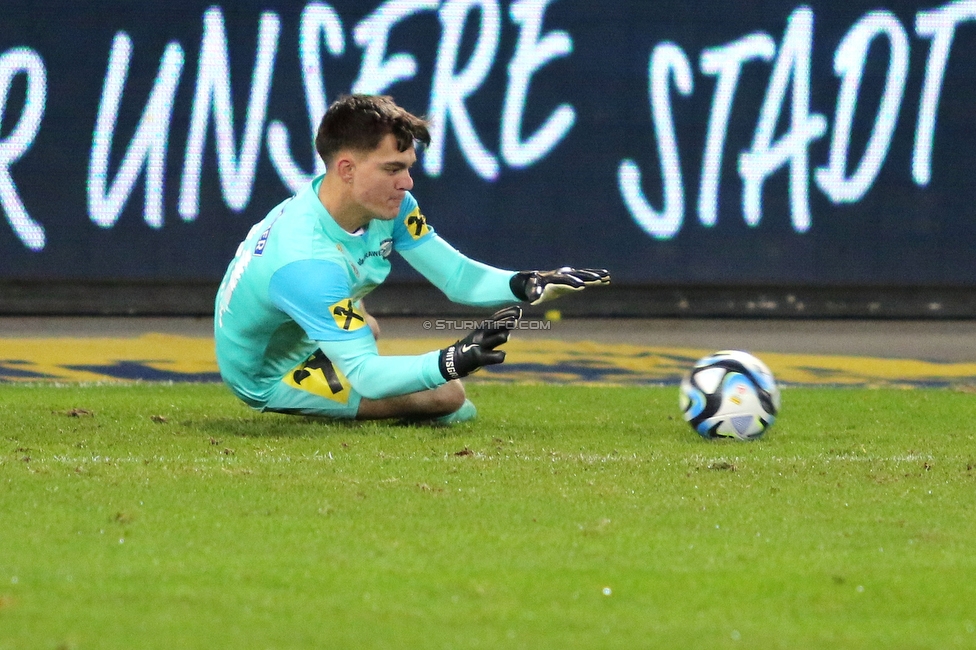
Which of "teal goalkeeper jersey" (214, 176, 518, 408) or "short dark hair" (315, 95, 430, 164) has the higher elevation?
"short dark hair" (315, 95, 430, 164)

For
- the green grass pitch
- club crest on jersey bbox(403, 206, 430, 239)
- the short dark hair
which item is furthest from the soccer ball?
the short dark hair

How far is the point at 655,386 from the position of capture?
29.6 ft

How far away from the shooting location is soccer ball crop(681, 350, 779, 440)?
6480 mm

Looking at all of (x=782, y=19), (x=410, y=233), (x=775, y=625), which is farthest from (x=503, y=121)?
(x=775, y=625)

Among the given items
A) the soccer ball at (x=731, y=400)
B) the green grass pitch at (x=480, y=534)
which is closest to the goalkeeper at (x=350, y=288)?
the green grass pitch at (x=480, y=534)

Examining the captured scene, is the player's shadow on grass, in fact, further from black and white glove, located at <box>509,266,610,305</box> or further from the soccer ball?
the soccer ball

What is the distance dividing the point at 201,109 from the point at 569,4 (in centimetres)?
296

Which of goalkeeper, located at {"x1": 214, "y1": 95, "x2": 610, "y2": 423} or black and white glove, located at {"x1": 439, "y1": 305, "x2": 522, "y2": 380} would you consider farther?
goalkeeper, located at {"x1": 214, "y1": 95, "x2": 610, "y2": 423}

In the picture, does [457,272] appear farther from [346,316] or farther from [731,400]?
[731,400]

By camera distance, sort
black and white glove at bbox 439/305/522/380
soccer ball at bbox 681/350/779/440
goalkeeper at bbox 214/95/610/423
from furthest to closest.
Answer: soccer ball at bbox 681/350/779/440 → goalkeeper at bbox 214/95/610/423 → black and white glove at bbox 439/305/522/380

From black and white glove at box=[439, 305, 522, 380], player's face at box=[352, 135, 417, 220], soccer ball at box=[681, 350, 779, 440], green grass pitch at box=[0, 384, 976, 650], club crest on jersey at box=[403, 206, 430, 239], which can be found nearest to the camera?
green grass pitch at box=[0, 384, 976, 650]

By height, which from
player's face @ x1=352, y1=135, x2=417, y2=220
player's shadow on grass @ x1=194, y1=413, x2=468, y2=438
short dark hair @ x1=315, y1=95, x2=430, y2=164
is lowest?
player's shadow on grass @ x1=194, y1=413, x2=468, y2=438

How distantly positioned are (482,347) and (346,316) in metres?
0.64

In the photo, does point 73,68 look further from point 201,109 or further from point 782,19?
point 782,19
